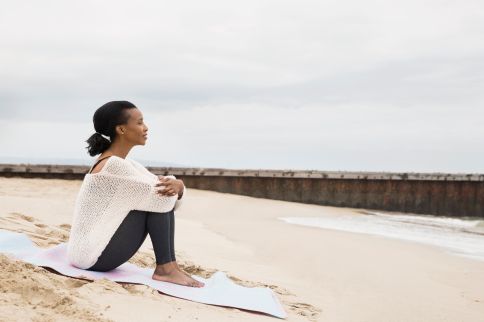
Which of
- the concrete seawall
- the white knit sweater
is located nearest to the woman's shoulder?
the white knit sweater

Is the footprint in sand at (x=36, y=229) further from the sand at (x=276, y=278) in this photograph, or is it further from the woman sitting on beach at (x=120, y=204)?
the woman sitting on beach at (x=120, y=204)

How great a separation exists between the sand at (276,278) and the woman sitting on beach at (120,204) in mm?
265

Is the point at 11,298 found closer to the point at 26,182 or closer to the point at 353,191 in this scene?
the point at 26,182

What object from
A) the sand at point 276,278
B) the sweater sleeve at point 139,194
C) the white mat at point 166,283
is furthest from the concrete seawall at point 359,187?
the sweater sleeve at point 139,194

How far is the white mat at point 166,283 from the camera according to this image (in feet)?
9.68

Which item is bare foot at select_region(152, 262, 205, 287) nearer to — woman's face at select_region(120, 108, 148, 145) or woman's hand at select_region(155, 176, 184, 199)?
woman's hand at select_region(155, 176, 184, 199)

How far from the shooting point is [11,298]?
2221mm

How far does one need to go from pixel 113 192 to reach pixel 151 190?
23 centimetres

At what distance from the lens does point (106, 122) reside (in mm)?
3145

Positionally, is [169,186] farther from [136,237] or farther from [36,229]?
[36,229]

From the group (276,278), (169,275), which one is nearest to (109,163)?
(169,275)

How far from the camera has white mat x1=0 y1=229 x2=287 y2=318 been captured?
2951mm

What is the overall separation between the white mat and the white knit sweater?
174 millimetres

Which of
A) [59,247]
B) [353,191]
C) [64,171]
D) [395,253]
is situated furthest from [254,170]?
[59,247]
